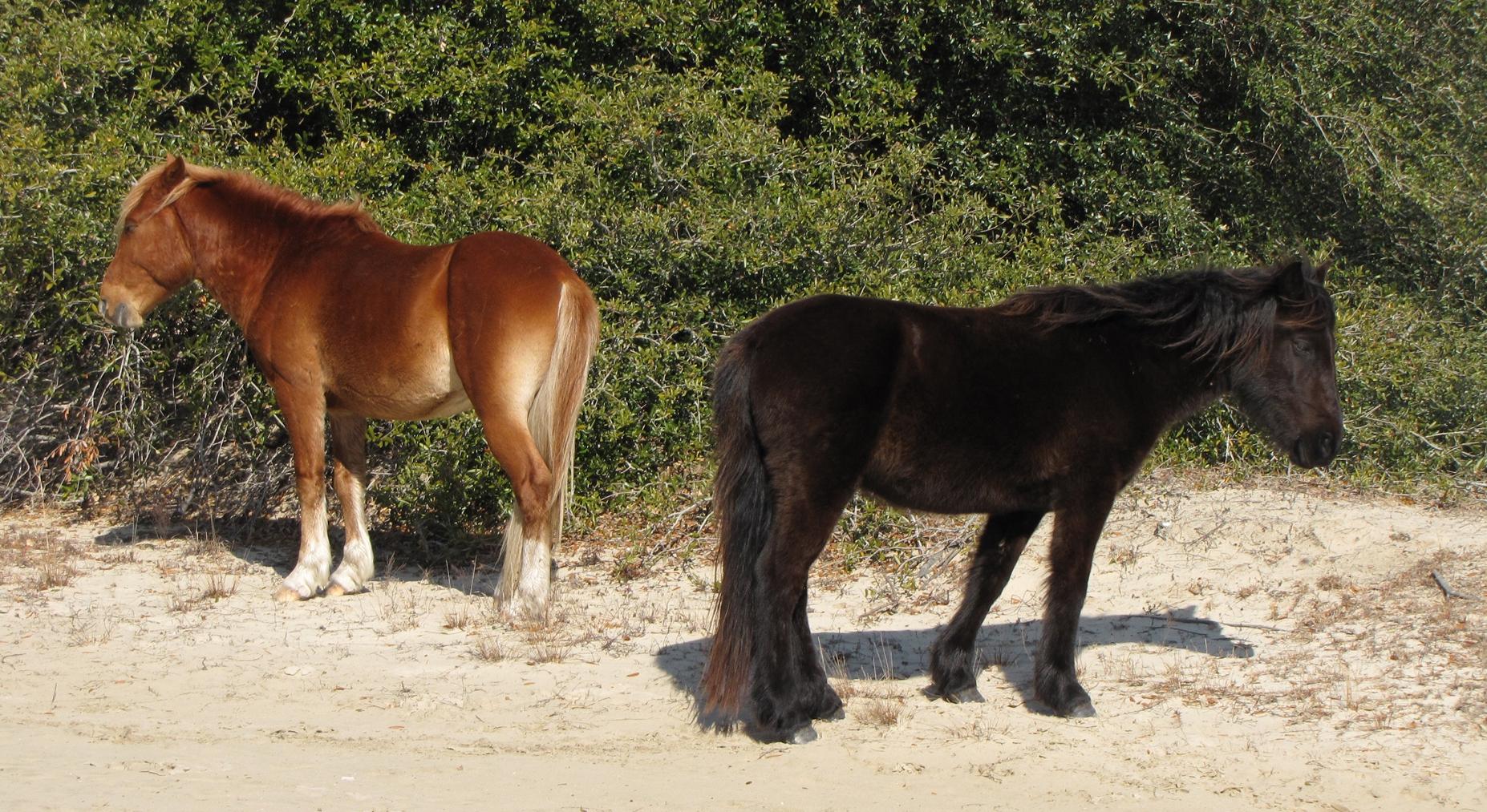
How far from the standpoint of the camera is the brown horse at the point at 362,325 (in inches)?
263

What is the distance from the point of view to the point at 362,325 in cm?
695

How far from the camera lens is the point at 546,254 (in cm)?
688

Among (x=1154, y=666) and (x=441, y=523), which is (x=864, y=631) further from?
(x=441, y=523)

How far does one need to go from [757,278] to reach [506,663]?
3.47 meters

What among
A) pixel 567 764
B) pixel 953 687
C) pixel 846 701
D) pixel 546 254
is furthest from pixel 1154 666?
pixel 546 254

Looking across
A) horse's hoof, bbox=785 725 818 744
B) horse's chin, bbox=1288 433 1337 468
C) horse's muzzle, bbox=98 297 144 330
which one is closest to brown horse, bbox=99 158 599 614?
horse's muzzle, bbox=98 297 144 330

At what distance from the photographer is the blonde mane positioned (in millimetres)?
7324

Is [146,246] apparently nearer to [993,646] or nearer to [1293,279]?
[993,646]

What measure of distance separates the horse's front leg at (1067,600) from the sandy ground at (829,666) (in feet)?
0.41

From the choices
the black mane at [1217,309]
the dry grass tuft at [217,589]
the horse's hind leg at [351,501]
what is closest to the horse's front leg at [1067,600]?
the black mane at [1217,309]

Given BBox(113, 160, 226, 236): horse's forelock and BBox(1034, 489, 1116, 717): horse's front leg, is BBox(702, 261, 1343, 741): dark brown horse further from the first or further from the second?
BBox(113, 160, 226, 236): horse's forelock

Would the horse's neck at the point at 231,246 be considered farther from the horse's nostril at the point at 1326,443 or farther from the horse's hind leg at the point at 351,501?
the horse's nostril at the point at 1326,443

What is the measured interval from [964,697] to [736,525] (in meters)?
1.33

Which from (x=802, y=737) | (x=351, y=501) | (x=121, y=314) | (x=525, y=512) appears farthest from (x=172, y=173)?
(x=802, y=737)
